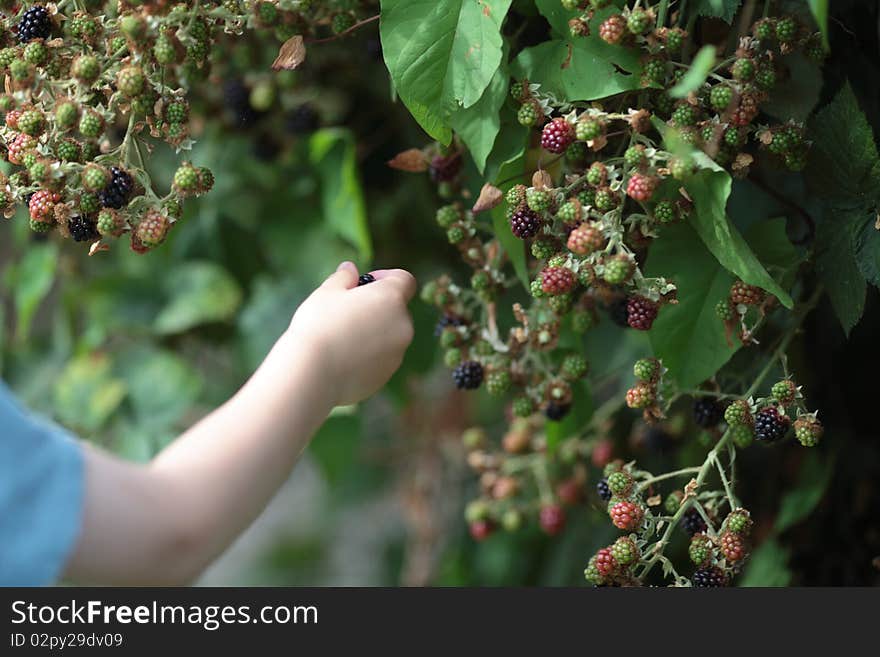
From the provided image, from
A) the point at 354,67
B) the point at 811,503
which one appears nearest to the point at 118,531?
the point at 811,503

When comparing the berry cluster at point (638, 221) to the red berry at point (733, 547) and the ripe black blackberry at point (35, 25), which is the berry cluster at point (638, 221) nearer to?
the red berry at point (733, 547)

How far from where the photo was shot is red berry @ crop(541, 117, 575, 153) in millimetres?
703

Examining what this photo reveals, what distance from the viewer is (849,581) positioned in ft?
3.55

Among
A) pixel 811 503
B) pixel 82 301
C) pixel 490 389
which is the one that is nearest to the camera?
pixel 490 389

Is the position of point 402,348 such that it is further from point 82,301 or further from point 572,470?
point 82,301

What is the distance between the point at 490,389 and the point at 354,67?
608 millimetres

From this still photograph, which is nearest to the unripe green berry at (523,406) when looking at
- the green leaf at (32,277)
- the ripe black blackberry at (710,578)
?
the ripe black blackberry at (710,578)

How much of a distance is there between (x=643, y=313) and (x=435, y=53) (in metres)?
0.25

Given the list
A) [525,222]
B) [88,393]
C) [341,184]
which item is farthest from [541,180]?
[88,393]

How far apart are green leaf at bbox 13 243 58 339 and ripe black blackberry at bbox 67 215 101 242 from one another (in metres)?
0.65

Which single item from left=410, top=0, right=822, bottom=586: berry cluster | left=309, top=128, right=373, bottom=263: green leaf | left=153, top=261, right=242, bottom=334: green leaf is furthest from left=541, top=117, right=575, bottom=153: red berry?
left=153, top=261, right=242, bottom=334: green leaf

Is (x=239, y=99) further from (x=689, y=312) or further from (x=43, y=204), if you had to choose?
(x=689, y=312)

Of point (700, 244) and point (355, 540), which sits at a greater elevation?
point (700, 244)

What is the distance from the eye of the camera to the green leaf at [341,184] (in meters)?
1.15
